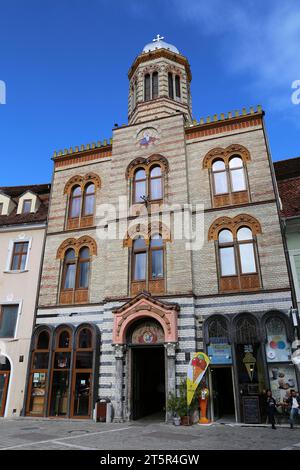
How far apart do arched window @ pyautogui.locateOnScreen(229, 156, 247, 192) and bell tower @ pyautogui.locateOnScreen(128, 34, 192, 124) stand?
6.86 metres

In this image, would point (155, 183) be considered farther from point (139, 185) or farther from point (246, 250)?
point (246, 250)

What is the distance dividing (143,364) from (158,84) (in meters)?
18.4

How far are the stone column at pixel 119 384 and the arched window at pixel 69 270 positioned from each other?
15.8ft

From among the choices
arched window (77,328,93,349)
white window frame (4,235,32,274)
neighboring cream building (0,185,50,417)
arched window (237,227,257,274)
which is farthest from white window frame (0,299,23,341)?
arched window (237,227,257,274)

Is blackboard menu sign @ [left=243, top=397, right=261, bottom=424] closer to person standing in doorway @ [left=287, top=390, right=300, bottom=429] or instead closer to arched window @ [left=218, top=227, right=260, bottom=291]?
person standing in doorway @ [left=287, top=390, right=300, bottom=429]

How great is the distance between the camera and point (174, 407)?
15297 millimetres

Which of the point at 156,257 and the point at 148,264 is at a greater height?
the point at 156,257

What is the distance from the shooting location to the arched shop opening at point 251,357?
1516 cm

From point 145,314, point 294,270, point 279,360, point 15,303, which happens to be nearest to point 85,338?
point 145,314

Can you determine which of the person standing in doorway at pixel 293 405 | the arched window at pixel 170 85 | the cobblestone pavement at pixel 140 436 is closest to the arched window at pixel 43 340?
the cobblestone pavement at pixel 140 436

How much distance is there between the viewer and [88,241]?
20.8 metres

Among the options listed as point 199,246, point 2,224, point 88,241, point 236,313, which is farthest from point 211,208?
point 2,224

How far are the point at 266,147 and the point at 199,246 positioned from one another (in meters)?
6.28

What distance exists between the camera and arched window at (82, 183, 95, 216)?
21.8 meters
